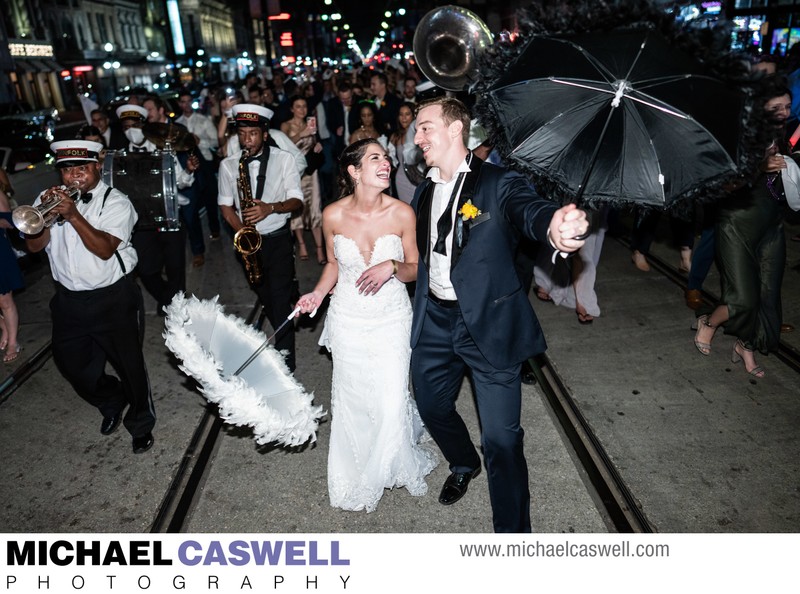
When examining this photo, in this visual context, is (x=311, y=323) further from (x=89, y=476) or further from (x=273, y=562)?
(x=273, y=562)

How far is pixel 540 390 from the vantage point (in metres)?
4.94

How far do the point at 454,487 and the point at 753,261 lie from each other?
3.08 metres

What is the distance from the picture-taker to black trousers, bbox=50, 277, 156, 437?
161 inches

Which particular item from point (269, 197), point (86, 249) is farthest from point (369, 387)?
point (269, 197)

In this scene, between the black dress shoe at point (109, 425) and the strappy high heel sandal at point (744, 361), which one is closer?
the black dress shoe at point (109, 425)

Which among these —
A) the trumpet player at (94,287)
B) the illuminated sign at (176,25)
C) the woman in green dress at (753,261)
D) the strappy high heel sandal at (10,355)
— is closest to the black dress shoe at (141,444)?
the trumpet player at (94,287)

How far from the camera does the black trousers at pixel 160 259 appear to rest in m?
5.96

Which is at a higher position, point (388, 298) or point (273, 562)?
point (388, 298)

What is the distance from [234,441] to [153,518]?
890 millimetres

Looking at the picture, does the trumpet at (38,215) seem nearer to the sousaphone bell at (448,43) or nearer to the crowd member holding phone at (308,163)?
the sousaphone bell at (448,43)

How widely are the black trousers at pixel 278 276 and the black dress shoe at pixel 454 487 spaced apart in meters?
2.00

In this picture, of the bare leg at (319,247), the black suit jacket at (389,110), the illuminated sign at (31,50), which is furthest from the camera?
the illuminated sign at (31,50)

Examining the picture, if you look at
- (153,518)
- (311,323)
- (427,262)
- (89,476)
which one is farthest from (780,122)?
(311,323)

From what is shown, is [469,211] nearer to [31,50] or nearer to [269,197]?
[269,197]
